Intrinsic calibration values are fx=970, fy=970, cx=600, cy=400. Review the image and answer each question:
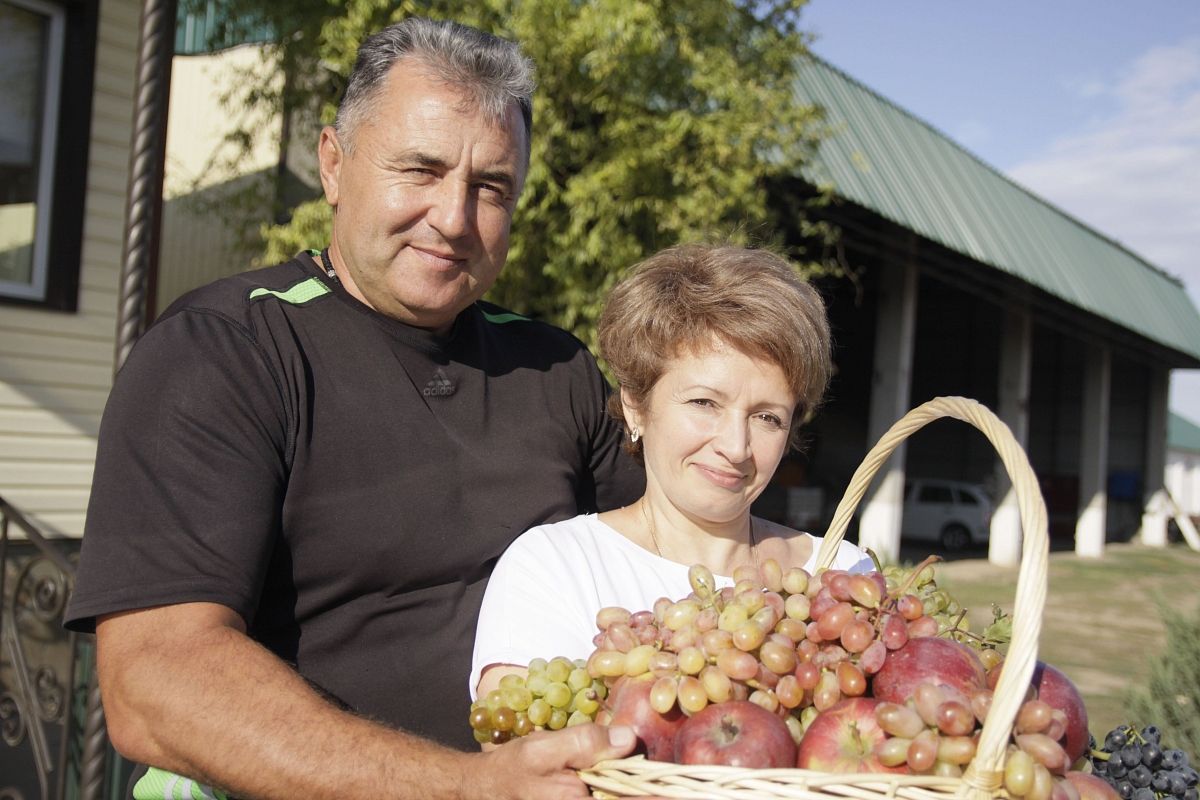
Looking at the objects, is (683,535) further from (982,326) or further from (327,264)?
(982,326)

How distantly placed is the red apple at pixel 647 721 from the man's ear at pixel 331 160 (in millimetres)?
1374

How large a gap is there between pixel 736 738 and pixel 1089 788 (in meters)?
0.50

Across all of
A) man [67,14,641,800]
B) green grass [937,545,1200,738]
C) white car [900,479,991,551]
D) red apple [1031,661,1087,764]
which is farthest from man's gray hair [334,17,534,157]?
white car [900,479,991,551]

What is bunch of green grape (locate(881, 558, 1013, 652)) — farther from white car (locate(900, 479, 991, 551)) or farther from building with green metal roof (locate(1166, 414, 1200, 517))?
building with green metal roof (locate(1166, 414, 1200, 517))

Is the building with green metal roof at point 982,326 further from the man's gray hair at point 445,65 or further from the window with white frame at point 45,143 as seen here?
the window with white frame at point 45,143

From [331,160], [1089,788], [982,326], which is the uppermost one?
[982,326]

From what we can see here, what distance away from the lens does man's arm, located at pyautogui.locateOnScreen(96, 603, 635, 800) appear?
1455 millimetres

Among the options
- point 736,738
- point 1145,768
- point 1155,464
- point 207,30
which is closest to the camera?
point 736,738

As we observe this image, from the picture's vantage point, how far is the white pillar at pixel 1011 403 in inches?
706

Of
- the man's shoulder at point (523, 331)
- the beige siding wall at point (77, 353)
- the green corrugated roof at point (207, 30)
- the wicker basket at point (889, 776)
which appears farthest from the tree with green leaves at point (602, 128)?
the wicker basket at point (889, 776)

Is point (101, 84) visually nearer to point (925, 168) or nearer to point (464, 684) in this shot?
point (464, 684)

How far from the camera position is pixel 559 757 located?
1.27 meters

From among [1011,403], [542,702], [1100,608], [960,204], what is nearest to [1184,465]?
[1011,403]

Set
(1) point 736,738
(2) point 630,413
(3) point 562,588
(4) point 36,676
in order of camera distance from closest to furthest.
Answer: (1) point 736,738
(3) point 562,588
(2) point 630,413
(4) point 36,676
